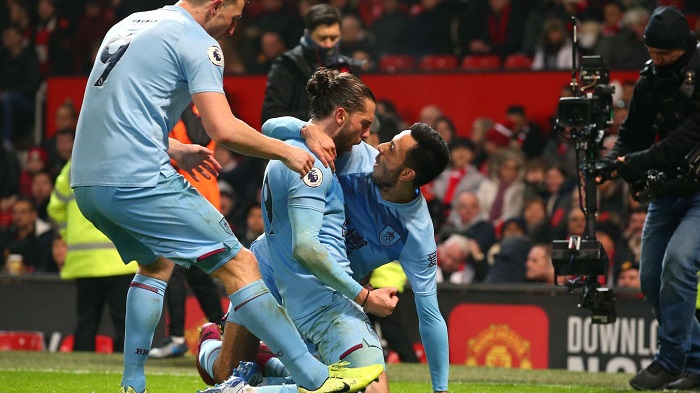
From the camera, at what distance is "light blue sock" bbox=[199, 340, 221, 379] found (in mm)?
6152

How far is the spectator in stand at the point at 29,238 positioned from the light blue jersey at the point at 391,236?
22.5ft

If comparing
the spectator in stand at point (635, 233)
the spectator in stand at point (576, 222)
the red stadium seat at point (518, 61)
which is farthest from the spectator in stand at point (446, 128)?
the spectator in stand at point (635, 233)

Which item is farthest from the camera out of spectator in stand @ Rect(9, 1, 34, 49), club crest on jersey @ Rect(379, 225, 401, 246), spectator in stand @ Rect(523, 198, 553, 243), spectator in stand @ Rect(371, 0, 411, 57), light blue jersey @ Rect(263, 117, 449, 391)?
spectator in stand @ Rect(9, 1, 34, 49)

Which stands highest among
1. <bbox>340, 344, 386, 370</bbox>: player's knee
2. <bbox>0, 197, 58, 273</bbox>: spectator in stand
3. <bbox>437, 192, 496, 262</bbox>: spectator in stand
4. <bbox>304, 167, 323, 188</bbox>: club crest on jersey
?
<bbox>304, 167, 323, 188</bbox>: club crest on jersey

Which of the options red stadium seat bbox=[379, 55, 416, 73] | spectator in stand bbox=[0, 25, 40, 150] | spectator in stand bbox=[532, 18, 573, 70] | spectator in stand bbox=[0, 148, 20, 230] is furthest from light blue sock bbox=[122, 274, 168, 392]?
spectator in stand bbox=[0, 25, 40, 150]

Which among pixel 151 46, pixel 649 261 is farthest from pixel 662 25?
pixel 151 46

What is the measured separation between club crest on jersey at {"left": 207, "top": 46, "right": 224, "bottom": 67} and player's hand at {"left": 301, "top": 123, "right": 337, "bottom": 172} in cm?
55

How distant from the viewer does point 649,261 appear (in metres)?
7.30

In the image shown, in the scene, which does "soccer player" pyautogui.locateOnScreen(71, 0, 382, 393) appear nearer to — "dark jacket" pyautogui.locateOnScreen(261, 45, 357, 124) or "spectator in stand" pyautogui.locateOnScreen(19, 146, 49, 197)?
"dark jacket" pyautogui.locateOnScreen(261, 45, 357, 124)

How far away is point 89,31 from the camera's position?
1567 centimetres

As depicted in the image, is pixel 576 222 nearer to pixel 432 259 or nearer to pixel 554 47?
pixel 554 47

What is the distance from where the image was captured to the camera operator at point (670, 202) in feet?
22.9

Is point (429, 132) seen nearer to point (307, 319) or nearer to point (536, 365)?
point (307, 319)

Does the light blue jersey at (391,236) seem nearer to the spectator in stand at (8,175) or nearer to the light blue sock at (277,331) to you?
the light blue sock at (277,331)
